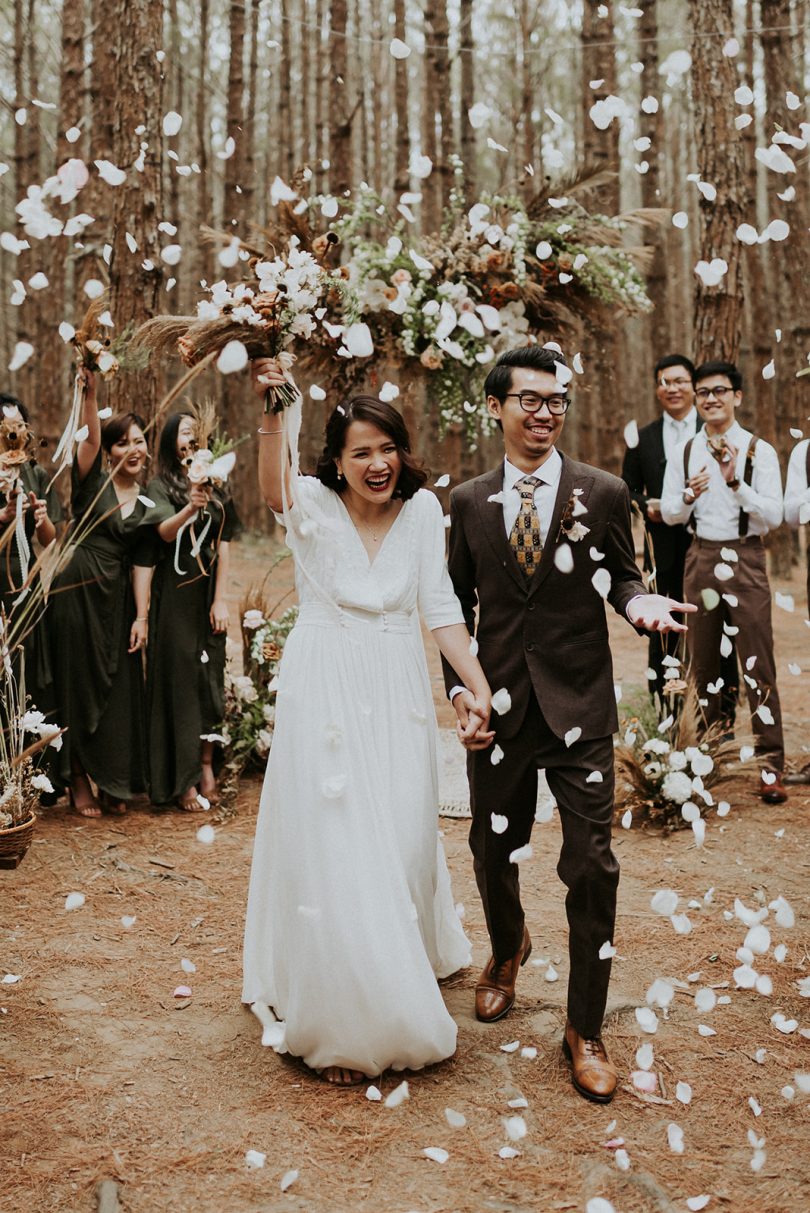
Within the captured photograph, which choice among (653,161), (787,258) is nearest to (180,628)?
(787,258)

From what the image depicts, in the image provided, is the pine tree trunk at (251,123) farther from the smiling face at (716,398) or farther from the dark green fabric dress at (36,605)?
the smiling face at (716,398)

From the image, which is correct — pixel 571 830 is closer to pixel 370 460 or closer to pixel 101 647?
pixel 370 460

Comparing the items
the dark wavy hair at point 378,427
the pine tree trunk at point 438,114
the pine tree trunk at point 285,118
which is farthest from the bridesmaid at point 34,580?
the pine tree trunk at point 285,118

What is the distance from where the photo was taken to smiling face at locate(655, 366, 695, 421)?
21.8 ft

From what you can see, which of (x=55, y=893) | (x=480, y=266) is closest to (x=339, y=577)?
(x=55, y=893)

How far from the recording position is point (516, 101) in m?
24.6

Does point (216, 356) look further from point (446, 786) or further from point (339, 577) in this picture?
point (446, 786)

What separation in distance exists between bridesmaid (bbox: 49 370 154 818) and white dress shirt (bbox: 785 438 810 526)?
3.61 metres

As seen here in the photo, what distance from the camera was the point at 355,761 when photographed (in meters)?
3.38

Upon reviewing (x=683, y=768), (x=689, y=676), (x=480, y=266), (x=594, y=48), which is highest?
(x=594, y=48)

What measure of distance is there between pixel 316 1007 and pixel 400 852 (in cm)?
53

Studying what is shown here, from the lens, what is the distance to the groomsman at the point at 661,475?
6.63 metres

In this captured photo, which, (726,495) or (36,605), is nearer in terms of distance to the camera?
Result: (36,605)

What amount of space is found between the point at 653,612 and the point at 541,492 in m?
0.58
